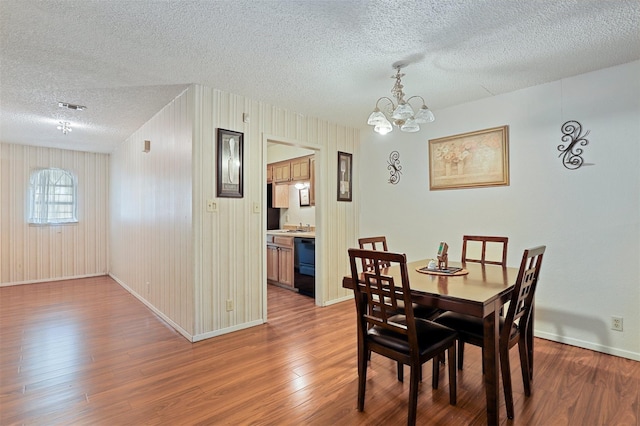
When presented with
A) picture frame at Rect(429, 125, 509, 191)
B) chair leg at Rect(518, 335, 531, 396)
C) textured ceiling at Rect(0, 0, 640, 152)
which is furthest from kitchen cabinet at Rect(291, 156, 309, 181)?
chair leg at Rect(518, 335, 531, 396)

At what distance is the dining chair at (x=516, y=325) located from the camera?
184 cm

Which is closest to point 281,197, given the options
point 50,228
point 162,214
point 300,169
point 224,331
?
point 300,169

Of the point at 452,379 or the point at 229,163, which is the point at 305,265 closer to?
the point at 229,163

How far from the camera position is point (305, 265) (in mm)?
4680

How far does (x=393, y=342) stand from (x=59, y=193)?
6751mm

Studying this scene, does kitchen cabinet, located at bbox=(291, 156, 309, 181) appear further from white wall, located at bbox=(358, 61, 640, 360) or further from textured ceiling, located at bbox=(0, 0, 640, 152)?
white wall, located at bbox=(358, 61, 640, 360)

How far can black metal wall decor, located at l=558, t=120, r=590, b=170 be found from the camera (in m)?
2.82

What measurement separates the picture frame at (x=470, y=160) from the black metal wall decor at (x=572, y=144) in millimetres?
461

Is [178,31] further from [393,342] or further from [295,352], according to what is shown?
[295,352]

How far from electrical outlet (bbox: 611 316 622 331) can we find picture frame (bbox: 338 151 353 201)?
2955 millimetres

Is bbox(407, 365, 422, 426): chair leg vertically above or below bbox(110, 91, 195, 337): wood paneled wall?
below

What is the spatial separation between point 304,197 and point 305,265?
160 cm

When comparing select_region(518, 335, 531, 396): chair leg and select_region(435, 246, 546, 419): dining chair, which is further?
select_region(518, 335, 531, 396): chair leg

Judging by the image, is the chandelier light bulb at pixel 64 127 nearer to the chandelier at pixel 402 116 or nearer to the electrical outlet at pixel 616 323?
the chandelier at pixel 402 116
